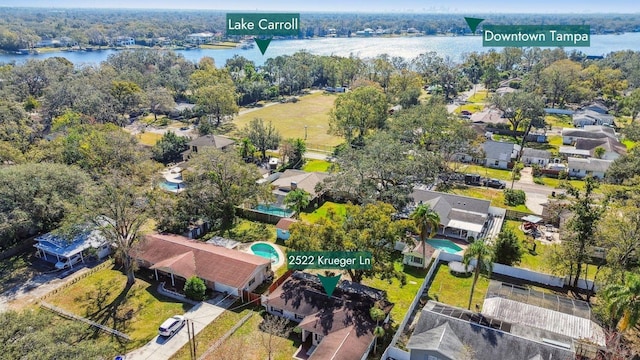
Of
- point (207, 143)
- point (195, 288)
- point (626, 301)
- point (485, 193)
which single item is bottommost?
point (195, 288)

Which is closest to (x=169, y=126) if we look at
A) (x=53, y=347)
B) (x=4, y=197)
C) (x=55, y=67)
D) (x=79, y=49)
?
(x=55, y=67)

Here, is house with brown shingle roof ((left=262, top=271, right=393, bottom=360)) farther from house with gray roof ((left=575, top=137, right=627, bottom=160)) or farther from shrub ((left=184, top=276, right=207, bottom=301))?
house with gray roof ((left=575, top=137, right=627, bottom=160))

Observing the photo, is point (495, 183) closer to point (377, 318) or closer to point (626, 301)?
point (626, 301)

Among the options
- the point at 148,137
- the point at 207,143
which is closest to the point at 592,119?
the point at 207,143

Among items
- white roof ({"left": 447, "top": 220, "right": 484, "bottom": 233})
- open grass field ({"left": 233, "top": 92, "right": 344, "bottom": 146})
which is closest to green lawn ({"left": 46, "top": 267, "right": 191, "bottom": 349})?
white roof ({"left": 447, "top": 220, "right": 484, "bottom": 233})

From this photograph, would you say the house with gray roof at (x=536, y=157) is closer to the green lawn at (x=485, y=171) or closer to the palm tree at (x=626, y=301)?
the green lawn at (x=485, y=171)
